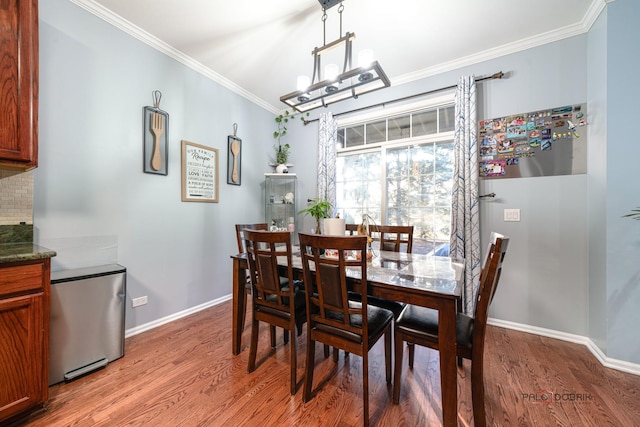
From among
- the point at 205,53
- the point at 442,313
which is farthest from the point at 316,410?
the point at 205,53

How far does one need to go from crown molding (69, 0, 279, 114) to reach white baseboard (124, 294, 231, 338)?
9.22ft

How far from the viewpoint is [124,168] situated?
90.2 inches

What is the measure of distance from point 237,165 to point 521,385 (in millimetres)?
3572

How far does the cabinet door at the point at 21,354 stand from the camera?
1.26 metres

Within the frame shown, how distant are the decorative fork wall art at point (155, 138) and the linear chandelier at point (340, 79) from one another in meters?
1.46

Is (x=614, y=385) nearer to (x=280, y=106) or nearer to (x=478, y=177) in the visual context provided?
(x=478, y=177)

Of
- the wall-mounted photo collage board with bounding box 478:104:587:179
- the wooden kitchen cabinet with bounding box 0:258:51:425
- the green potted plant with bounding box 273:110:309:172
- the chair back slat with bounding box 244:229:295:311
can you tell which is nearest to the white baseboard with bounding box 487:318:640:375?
the wall-mounted photo collage board with bounding box 478:104:587:179

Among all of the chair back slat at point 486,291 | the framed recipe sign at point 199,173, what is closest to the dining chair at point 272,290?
the chair back slat at point 486,291

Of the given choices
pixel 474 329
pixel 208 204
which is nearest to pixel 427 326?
pixel 474 329

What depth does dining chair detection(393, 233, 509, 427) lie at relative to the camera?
48.6 inches

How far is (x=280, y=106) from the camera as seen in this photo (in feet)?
13.1

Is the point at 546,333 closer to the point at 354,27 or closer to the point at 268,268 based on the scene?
the point at 268,268

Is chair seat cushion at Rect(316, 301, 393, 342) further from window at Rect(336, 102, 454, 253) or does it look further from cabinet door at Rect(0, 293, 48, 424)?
window at Rect(336, 102, 454, 253)

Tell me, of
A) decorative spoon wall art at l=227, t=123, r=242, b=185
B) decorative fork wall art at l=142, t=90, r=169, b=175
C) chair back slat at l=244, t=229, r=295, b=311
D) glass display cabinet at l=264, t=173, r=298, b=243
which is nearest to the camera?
chair back slat at l=244, t=229, r=295, b=311
